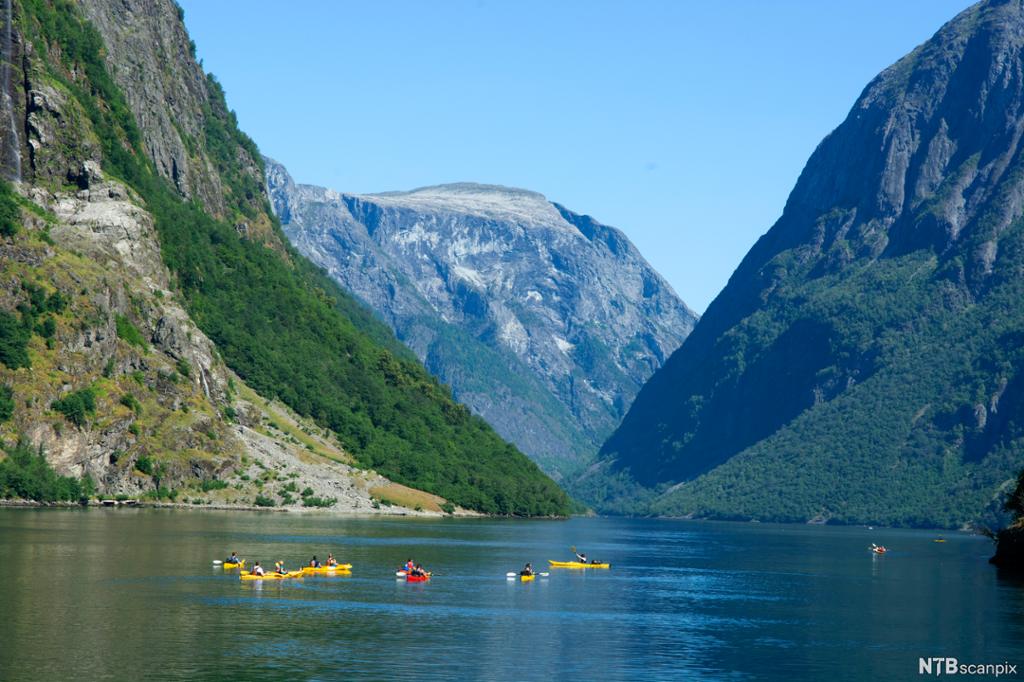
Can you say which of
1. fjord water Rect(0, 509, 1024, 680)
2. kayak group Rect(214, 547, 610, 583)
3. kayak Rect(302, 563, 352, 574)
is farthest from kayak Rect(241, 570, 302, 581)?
fjord water Rect(0, 509, 1024, 680)

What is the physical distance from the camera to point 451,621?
12100cm

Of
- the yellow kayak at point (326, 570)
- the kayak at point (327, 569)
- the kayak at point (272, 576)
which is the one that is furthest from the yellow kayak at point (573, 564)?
the kayak at point (272, 576)

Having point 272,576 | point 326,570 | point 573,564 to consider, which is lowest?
point 573,564

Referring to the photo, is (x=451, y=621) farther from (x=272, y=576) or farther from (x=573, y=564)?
(x=573, y=564)

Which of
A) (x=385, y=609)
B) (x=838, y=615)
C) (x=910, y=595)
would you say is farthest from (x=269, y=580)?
(x=910, y=595)

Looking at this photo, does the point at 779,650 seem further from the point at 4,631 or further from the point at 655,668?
the point at 4,631

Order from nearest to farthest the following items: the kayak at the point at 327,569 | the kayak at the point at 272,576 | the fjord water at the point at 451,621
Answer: the fjord water at the point at 451,621
the kayak at the point at 272,576
the kayak at the point at 327,569

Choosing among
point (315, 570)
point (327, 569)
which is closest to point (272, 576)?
point (315, 570)

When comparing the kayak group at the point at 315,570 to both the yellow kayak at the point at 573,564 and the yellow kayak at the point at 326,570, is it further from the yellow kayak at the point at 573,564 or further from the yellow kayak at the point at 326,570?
the yellow kayak at the point at 573,564

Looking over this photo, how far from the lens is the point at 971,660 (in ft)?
349

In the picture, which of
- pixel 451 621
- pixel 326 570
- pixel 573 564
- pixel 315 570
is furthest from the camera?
pixel 573 564

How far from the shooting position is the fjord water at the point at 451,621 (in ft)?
316

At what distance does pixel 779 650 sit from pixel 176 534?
103 m

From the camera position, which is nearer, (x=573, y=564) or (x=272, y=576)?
(x=272, y=576)
